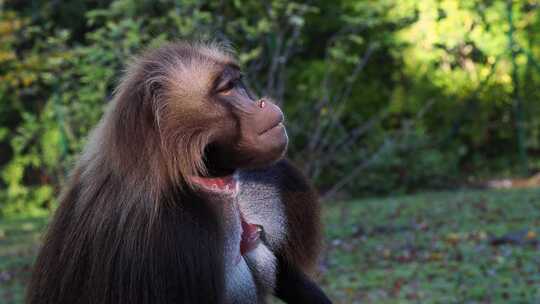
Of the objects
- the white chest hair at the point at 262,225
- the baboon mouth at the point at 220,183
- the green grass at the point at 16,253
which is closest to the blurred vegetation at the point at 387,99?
the green grass at the point at 16,253

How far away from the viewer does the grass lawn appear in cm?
567

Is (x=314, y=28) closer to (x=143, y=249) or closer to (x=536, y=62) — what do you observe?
(x=536, y=62)

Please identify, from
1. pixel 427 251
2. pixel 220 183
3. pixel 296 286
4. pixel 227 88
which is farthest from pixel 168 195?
pixel 427 251

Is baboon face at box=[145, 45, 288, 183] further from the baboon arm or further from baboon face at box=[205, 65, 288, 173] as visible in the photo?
the baboon arm

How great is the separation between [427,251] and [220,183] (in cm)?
460

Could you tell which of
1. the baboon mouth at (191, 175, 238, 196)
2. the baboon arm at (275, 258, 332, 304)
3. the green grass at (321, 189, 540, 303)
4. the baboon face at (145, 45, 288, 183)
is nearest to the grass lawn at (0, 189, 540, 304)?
the green grass at (321, 189, 540, 303)

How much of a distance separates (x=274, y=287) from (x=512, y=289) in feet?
8.95

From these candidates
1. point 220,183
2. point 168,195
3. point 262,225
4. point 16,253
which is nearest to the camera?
point 168,195

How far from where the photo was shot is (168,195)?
263 cm

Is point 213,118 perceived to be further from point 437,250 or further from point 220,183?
point 437,250

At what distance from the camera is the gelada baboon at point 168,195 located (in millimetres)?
2541

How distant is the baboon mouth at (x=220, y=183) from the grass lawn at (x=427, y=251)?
2.87 meters

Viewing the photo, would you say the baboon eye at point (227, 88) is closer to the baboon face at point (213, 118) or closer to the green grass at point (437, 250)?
the baboon face at point (213, 118)

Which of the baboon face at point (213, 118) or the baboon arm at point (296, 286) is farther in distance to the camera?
the baboon arm at point (296, 286)
